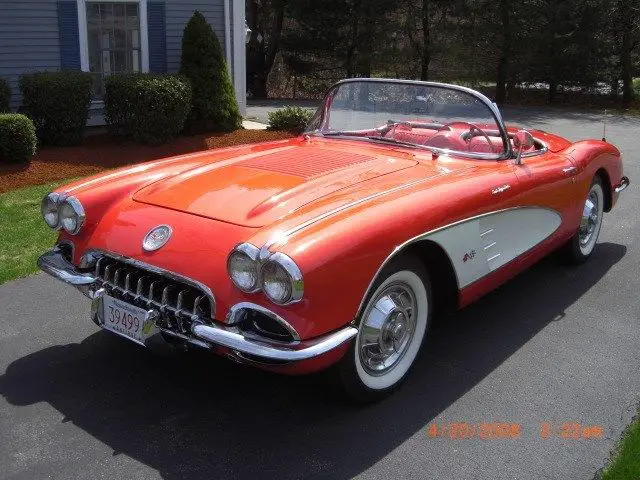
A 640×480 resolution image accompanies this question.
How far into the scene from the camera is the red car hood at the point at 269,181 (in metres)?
3.34

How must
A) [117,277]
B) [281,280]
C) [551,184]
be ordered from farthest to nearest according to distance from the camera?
1. [551,184]
2. [117,277]
3. [281,280]

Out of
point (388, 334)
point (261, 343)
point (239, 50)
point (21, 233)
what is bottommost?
point (21, 233)

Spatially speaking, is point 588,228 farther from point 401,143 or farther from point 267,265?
point 267,265

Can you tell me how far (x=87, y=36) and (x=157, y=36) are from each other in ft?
3.70

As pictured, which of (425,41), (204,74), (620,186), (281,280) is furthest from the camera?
(425,41)

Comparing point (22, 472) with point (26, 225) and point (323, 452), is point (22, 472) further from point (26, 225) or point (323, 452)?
point (26, 225)

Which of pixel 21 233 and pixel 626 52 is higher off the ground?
pixel 626 52

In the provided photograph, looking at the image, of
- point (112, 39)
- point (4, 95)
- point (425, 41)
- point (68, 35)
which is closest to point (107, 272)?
point (4, 95)

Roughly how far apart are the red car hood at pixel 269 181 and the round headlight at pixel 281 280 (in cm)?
39

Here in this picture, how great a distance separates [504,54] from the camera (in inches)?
810

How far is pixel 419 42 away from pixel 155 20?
39.0 ft

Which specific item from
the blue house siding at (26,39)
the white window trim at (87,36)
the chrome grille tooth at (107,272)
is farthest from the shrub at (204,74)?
the chrome grille tooth at (107,272)

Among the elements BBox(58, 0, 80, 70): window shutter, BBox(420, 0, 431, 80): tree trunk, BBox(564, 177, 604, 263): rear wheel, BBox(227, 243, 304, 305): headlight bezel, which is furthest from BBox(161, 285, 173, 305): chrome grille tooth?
BBox(420, 0, 431, 80): tree trunk

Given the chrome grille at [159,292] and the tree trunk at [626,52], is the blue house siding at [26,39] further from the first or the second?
the tree trunk at [626,52]
